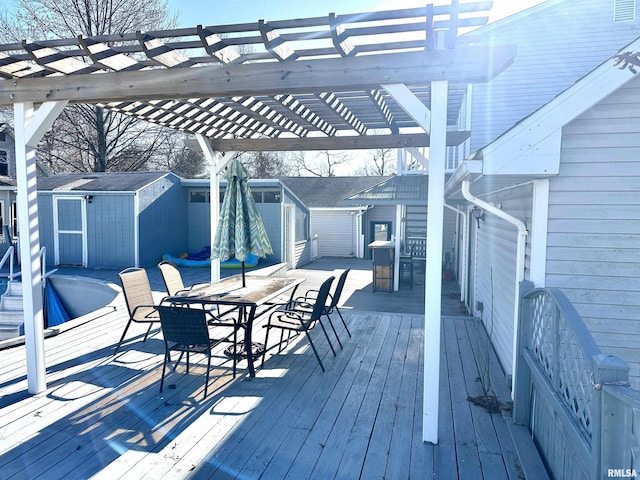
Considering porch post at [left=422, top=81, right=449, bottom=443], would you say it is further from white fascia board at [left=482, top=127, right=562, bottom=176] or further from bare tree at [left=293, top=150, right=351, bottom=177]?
bare tree at [left=293, top=150, right=351, bottom=177]

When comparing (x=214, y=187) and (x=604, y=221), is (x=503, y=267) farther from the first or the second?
(x=214, y=187)

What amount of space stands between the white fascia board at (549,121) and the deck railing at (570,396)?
3.14ft

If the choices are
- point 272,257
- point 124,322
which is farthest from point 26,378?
point 272,257

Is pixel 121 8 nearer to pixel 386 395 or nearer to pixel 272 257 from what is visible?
pixel 272 257

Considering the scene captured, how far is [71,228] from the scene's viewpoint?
1248 centimetres

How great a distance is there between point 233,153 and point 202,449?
14.5 ft

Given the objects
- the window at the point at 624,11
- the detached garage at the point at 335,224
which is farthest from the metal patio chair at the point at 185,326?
the detached garage at the point at 335,224

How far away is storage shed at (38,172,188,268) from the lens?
1213cm

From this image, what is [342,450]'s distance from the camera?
9.46 ft

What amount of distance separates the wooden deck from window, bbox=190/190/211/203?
31.8 feet

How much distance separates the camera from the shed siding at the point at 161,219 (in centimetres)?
1231

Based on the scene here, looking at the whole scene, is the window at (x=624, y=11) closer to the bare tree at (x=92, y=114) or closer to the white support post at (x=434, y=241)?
the white support post at (x=434, y=241)

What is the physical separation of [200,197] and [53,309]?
605cm

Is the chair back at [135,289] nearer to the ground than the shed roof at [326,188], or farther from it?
nearer to the ground
